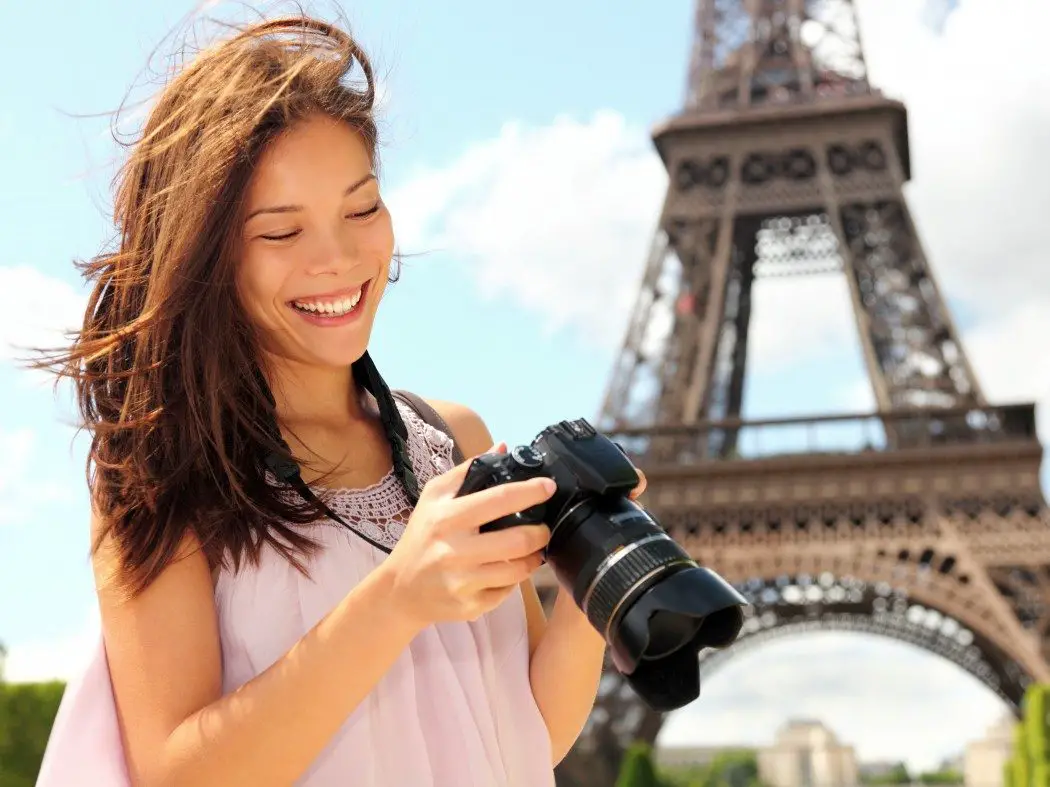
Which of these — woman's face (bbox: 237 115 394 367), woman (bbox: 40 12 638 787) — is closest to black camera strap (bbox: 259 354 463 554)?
woman (bbox: 40 12 638 787)

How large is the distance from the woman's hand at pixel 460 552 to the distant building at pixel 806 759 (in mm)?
41527

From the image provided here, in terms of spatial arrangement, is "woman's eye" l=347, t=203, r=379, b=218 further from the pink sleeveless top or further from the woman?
the pink sleeveless top

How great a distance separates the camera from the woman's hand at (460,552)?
1306 millimetres

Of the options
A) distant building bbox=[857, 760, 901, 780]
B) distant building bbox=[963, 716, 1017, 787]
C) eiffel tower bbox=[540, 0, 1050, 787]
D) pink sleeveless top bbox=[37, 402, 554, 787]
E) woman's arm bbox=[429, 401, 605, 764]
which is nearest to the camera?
pink sleeveless top bbox=[37, 402, 554, 787]

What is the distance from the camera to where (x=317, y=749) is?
1.40 metres

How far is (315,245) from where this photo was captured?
1.60m

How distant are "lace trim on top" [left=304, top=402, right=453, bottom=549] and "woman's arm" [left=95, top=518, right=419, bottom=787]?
A: 25 cm

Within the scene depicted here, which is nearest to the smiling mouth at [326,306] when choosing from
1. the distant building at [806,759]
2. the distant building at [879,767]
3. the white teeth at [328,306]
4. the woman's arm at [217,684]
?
the white teeth at [328,306]

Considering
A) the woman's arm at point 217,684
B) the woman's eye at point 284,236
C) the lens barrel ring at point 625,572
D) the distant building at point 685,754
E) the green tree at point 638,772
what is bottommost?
the woman's arm at point 217,684

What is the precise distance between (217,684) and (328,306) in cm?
47

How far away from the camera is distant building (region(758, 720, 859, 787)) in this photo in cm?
4106

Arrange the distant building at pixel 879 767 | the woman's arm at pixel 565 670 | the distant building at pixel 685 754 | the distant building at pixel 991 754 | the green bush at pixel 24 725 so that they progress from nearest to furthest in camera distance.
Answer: the woman's arm at pixel 565 670 < the green bush at pixel 24 725 < the distant building at pixel 991 754 < the distant building at pixel 879 767 < the distant building at pixel 685 754

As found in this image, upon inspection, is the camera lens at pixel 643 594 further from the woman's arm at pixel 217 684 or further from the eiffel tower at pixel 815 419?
the eiffel tower at pixel 815 419

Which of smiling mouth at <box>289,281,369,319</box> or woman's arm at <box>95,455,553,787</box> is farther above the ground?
smiling mouth at <box>289,281,369,319</box>
